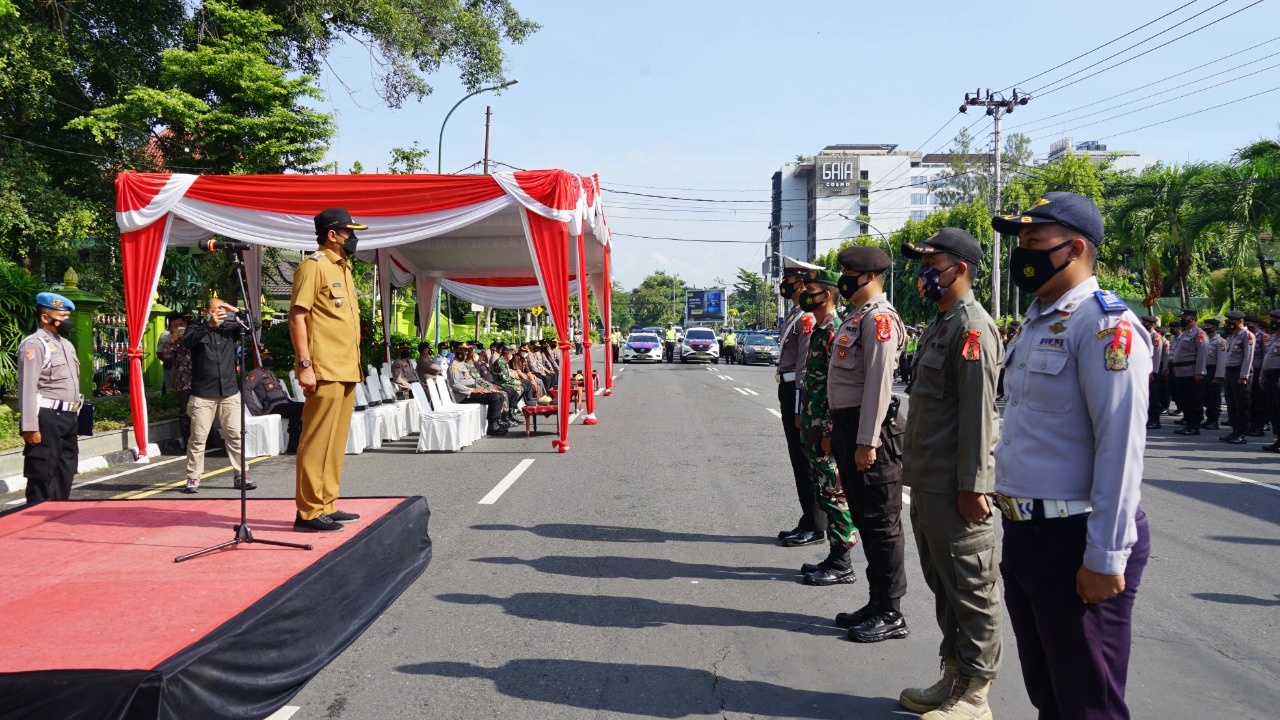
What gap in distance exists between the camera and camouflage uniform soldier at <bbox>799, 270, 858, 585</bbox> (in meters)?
5.34

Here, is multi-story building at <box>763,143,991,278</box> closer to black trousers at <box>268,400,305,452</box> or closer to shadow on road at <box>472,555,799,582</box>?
black trousers at <box>268,400,305,452</box>

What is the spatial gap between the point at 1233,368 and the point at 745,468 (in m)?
8.89

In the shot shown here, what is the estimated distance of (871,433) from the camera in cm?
439

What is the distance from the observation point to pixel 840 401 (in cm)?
479

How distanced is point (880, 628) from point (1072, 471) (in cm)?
228

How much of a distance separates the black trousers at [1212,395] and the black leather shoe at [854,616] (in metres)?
13.3

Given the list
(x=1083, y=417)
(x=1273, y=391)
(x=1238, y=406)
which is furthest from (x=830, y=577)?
(x=1238, y=406)

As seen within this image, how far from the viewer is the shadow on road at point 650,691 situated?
3.78 m

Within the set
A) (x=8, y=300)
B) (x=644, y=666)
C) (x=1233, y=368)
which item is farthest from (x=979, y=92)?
(x=644, y=666)

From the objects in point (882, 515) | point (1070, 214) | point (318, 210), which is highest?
point (318, 210)

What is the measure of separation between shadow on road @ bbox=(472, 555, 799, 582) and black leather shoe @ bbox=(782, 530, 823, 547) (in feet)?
2.03

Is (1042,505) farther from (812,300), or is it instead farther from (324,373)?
(324,373)

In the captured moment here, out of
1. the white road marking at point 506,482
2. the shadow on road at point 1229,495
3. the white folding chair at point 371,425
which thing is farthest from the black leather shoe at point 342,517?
the shadow on road at point 1229,495

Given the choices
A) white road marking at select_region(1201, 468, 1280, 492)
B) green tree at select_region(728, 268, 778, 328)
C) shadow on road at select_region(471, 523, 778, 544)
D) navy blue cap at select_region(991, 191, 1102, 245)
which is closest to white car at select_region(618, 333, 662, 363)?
white road marking at select_region(1201, 468, 1280, 492)
